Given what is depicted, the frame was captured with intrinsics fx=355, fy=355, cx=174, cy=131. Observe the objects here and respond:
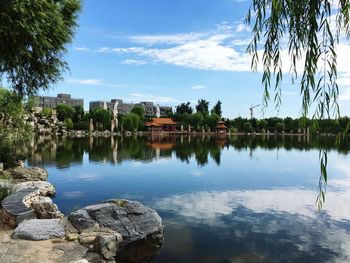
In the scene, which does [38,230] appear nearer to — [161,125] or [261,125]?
[161,125]

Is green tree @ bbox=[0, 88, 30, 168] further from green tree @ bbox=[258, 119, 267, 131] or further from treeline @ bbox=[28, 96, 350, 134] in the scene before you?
green tree @ bbox=[258, 119, 267, 131]

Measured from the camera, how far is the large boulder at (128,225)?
7.70m

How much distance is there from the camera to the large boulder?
303 inches

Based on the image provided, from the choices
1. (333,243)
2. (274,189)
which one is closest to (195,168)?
(274,189)

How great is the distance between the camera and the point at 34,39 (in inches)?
343

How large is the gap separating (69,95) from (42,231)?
136891 millimetres

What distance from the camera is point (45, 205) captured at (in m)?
8.82

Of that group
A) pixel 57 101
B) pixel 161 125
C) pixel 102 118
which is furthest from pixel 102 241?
pixel 57 101

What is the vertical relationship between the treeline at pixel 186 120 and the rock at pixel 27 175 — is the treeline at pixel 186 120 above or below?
above

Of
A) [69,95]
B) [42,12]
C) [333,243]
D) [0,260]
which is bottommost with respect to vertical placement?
[333,243]

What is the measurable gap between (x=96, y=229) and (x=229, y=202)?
800 cm

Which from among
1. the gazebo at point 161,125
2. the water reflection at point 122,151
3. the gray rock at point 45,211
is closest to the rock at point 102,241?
the gray rock at point 45,211

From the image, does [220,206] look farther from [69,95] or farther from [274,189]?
[69,95]

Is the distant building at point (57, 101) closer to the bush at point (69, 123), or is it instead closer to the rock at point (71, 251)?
the bush at point (69, 123)
